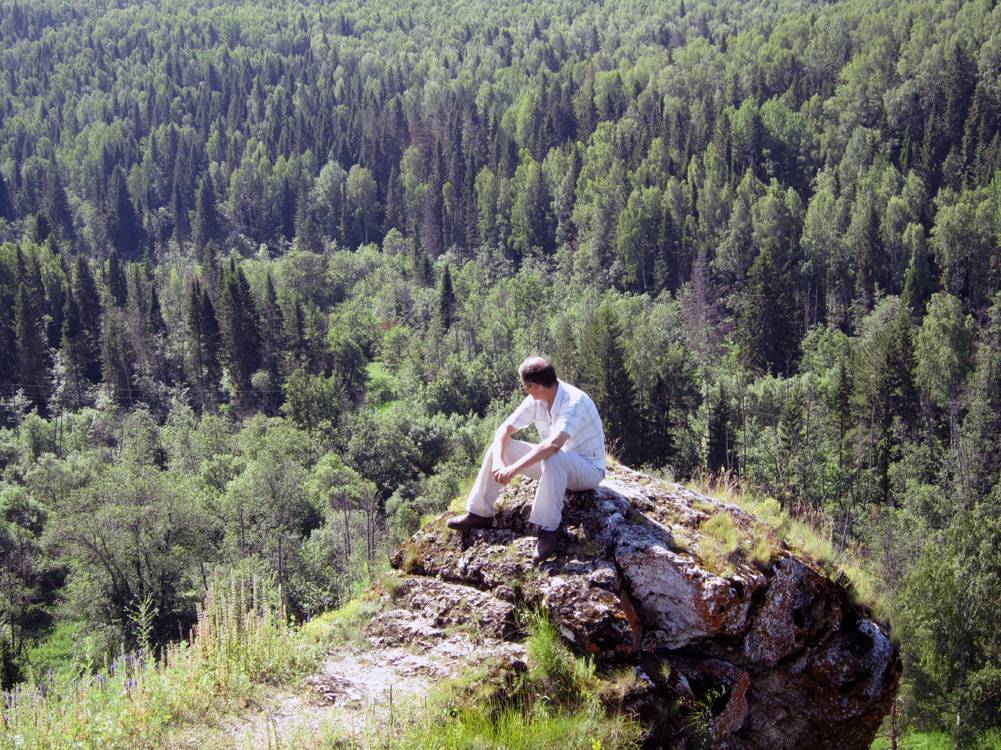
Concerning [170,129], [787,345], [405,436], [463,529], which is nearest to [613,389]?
[405,436]

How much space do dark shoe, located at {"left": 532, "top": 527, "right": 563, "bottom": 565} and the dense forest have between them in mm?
4082

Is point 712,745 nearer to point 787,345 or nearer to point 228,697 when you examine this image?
point 228,697

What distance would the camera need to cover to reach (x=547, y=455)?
9.20 m

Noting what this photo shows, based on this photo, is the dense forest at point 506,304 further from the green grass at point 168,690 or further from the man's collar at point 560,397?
the man's collar at point 560,397

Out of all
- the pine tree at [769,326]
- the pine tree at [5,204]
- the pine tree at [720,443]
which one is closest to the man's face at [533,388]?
the pine tree at [720,443]

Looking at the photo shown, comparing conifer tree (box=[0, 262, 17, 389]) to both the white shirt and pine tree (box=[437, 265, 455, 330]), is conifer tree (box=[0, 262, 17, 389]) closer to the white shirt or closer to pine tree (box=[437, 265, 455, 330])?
pine tree (box=[437, 265, 455, 330])

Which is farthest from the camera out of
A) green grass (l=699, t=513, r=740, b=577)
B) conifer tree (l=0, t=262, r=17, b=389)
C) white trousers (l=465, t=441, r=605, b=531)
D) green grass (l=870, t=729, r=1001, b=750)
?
conifer tree (l=0, t=262, r=17, b=389)

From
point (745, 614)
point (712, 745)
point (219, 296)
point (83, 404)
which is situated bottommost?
point (83, 404)

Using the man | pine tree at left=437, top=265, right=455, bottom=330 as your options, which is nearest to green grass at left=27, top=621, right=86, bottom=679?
the man

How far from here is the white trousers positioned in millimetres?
9297

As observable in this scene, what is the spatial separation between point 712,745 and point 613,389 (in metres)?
59.4

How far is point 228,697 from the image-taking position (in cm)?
800

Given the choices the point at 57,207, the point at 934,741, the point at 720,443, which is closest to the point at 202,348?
the point at 720,443

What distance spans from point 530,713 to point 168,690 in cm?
308
